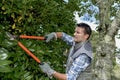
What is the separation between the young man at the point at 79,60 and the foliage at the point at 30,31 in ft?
0.51

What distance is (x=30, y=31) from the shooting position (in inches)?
192

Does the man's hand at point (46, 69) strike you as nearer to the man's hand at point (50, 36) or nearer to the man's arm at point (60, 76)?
the man's arm at point (60, 76)

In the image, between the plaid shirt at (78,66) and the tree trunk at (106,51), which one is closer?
the plaid shirt at (78,66)

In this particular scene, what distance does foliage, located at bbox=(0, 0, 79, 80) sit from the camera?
13.8ft

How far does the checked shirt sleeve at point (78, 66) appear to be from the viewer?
451 cm

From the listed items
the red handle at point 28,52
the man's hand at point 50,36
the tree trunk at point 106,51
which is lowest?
the tree trunk at point 106,51

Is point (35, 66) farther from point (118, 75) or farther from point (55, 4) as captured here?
point (118, 75)

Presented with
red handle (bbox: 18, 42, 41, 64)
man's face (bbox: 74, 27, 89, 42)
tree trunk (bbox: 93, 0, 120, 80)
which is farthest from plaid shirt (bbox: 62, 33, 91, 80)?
tree trunk (bbox: 93, 0, 120, 80)

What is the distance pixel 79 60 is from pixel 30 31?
0.86 metres

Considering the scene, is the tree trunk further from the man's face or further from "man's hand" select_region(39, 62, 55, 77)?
"man's hand" select_region(39, 62, 55, 77)

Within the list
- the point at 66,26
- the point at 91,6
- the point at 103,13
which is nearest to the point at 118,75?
the point at 91,6

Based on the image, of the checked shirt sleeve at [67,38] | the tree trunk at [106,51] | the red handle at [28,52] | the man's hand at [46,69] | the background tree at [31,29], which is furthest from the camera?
the tree trunk at [106,51]

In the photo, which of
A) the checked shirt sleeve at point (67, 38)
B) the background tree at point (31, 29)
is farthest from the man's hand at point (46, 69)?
the checked shirt sleeve at point (67, 38)

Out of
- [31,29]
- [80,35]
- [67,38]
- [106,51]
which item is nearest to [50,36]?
[31,29]
